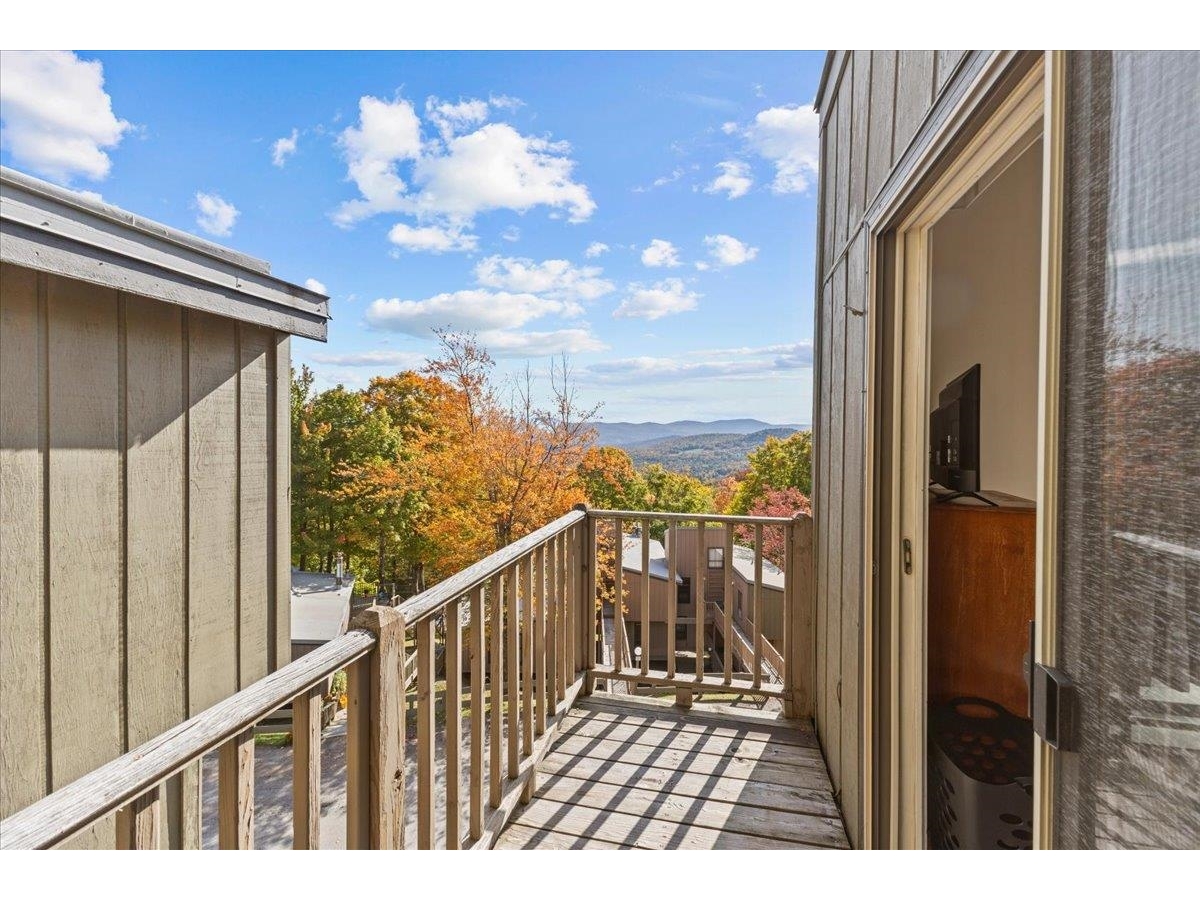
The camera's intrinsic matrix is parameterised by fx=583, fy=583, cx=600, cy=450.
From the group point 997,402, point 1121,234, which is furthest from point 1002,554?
point 1121,234

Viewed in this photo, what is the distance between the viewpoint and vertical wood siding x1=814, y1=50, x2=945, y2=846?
5.32ft

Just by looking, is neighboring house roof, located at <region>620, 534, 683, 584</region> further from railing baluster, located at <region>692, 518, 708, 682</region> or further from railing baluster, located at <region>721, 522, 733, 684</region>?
railing baluster, located at <region>692, 518, 708, 682</region>

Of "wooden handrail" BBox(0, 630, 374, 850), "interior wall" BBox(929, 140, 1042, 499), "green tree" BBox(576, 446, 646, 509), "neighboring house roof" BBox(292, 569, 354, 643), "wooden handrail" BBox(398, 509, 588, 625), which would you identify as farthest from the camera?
"green tree" BBox(576, 446, 646, 509)

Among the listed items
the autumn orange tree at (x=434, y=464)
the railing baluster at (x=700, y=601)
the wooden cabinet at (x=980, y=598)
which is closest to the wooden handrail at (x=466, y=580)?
the railing baluster at (x=700, y=601)

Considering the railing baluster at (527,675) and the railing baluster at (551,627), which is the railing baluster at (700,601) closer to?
the railing baluster at (551,627)

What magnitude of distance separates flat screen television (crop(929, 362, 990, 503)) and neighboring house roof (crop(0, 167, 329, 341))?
2.29m

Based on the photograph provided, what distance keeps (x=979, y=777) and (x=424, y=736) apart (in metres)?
1.51

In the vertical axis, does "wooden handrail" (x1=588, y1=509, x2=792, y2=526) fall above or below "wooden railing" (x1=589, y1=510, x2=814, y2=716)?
above

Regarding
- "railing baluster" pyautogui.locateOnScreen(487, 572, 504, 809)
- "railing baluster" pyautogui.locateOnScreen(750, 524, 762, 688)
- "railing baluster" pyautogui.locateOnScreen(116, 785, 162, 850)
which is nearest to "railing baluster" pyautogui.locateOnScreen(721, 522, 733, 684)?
"railing baluster" pyautogui.locateOnScreen(750, 524, 762, 688)

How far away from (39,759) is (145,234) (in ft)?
3.98

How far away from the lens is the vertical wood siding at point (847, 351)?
1623 mm

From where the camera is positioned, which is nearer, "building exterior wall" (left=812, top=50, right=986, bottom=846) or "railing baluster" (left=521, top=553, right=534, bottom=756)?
"building exterior wall" (left=812, top=50, right=986, bottom=846)

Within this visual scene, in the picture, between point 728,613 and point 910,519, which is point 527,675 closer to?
point 728,613

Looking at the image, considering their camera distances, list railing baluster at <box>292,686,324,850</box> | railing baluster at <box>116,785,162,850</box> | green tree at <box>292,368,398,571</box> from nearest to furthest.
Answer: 1. railing baluster at <box>116,785,162,850</box>
2. railing baluster at <box>292,686,324,850</box>
3. green tree at <box>292,368,398,571</box>
